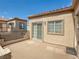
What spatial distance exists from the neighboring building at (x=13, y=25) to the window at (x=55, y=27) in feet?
42.5

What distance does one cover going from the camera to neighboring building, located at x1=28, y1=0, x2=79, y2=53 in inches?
358

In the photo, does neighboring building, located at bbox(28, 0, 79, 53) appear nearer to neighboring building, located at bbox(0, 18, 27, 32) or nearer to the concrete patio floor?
the concrete patio floor

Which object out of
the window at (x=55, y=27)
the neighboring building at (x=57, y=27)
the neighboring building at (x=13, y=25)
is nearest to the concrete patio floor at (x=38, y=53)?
the neighboring building at (x=57, y=27)

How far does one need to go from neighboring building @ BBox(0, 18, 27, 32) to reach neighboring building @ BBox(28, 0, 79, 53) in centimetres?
1022

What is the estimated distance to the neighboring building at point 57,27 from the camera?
29.9 ft

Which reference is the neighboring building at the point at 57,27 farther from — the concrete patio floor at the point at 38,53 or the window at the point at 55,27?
the concrete patio floor at the point at 38,53

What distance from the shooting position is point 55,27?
35.0 ft

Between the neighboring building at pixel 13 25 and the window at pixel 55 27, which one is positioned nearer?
the window at pixel 55 27

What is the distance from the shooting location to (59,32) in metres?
10.2

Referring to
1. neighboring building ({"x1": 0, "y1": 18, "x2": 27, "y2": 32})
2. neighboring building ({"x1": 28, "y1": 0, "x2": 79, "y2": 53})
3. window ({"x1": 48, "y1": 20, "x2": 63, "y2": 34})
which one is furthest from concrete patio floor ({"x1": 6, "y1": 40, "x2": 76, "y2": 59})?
neighboring building ({"x1": 0, "y1": 18, "x2": 27, "y2": 32})

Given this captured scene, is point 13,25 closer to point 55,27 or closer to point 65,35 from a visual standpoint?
point 55,27

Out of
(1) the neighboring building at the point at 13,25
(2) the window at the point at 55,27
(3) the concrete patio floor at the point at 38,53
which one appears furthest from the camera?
(1) the neighboring building at the point at 13,25

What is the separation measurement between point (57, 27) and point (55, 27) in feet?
1.03

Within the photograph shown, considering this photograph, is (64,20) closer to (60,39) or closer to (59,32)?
(59,32)
